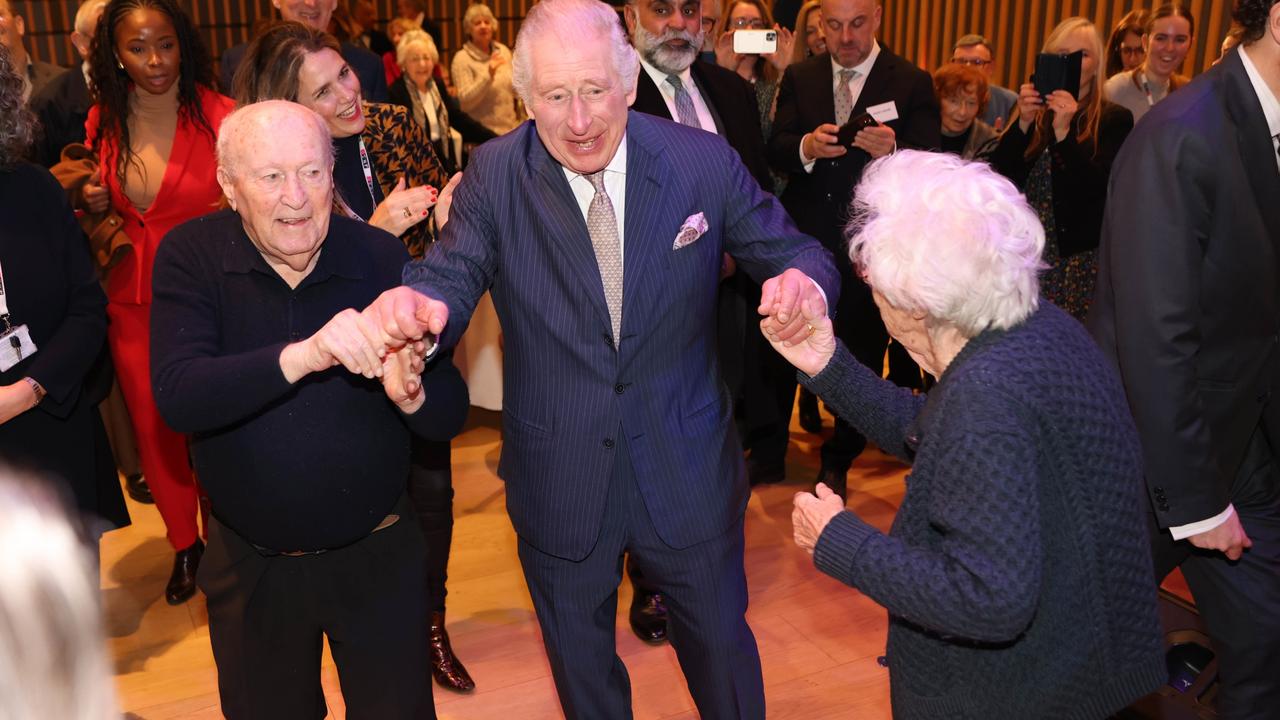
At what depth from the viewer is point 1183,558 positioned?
247cm

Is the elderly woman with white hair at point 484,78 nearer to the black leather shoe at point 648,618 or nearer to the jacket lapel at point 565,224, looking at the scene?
the black leather shoe at point 648,618

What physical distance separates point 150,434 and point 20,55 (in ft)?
6.94

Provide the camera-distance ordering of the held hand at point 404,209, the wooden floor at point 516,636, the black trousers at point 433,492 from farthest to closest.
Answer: the wooden floor at point 516,636 → the black trousers at point 433,492 → the held hand at point 404,209

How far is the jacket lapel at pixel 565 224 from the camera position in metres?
2.15

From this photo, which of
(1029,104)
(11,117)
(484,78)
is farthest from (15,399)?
(484,78)

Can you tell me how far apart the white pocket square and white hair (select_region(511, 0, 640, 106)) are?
290 mm

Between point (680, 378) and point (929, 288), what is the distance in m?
0.70

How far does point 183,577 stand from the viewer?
3920 mm

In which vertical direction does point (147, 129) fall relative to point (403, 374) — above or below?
above

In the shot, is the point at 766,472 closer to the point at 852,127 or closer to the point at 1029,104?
the point at 852,127

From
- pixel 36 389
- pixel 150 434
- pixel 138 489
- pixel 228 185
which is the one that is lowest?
pixel 138 489

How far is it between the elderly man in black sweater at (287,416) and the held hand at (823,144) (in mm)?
2314

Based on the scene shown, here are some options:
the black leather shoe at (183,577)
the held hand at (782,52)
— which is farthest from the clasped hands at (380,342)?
the held hand at (782,52)

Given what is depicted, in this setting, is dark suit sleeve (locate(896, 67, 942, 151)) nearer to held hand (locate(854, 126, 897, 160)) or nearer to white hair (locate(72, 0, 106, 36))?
held hand (locate(854, 126, 897, 160))
